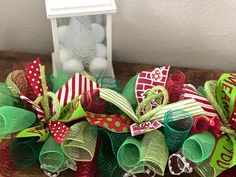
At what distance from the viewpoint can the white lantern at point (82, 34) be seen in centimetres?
72

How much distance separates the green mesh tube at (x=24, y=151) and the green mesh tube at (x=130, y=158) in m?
0.14

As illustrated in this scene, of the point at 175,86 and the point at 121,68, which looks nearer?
the point at 175,86

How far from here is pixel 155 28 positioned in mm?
879

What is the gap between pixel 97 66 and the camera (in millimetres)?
796

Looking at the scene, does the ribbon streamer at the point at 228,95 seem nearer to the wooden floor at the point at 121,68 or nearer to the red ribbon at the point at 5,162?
the wooden floor at the point at 121,68

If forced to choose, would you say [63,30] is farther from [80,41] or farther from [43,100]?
[43,100]

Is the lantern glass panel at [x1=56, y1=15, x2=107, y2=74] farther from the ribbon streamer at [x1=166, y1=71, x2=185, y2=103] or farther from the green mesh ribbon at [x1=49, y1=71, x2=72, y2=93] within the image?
the ribbon streamer at [x1=166, y1=71, x2=185, y2=103]

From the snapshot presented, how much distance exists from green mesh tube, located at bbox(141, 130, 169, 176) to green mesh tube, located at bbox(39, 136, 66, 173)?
0.13 meters

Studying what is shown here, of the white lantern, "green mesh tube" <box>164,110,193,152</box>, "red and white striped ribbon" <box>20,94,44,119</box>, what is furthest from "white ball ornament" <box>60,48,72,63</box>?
"green mesh tube" <box>164,110,193,152</box>

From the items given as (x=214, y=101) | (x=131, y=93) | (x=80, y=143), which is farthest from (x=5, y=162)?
(x=214, y=101)

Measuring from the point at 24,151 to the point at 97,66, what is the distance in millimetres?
203

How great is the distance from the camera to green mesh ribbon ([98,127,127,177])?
27.4 inches

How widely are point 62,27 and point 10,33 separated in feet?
0.62

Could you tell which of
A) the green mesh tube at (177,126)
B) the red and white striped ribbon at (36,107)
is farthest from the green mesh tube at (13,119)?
the green mesh tube at (177,126)
